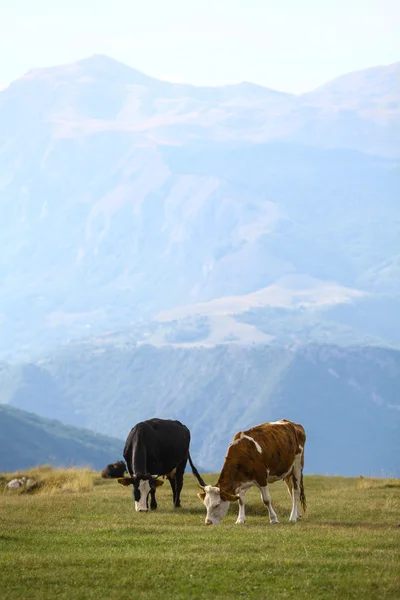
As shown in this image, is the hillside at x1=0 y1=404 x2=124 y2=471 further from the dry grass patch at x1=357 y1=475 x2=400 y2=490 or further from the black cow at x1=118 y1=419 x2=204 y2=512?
the black cow at x1=118 y1=419 x2=204 y2=512

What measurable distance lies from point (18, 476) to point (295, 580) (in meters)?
26.5

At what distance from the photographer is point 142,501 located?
1136 inches

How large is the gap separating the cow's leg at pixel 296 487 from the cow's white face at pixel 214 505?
5.37 ft

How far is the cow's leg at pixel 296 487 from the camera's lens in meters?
26.1

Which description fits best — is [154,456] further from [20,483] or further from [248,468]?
[20,483]

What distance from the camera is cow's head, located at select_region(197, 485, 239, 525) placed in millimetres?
24969

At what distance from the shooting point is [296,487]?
2628cm

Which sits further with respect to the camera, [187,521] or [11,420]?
[11,420]

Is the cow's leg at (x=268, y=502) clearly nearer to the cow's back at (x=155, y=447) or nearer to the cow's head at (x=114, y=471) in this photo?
the cow's back at (x=155, y=447)

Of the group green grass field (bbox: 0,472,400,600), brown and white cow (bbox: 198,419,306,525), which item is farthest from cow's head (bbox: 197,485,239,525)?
green grass field (bbox: 0,472,400,600)

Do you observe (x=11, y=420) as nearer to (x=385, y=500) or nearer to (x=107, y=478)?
(x=107, y=478)

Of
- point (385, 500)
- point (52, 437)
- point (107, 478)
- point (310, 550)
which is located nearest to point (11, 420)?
point (52, 437)

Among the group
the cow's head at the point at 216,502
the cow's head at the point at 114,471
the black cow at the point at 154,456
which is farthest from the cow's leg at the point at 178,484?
the cow's head at the point at 114,471

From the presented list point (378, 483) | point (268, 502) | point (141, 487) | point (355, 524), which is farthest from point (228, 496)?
point (378, 483)
